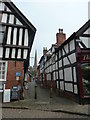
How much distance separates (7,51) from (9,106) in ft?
13.4

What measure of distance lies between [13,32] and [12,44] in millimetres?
1010

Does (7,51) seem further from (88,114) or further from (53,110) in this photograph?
(88,114)

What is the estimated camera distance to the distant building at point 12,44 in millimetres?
→ 8445

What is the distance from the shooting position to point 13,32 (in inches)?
355

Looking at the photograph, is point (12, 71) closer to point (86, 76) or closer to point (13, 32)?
point (13, 32)

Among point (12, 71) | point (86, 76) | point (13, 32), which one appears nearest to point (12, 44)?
point (13, 32)

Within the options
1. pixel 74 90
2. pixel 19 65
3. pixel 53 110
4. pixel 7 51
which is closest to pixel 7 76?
pixel 19 65

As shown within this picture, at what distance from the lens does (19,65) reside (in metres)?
8.77

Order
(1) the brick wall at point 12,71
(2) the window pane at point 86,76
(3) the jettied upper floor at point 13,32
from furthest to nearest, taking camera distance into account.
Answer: (3) the jettied upper floor at point 13,32 < (1) the brick wall at point 12,71 < (2) the window pane at point 86,76

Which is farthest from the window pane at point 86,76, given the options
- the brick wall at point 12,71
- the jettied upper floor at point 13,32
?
the brick wall at point 12,71

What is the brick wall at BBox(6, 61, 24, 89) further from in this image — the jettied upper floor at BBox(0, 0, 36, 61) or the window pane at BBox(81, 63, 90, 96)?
the window pane at BBox(81, 63, 90, 96)

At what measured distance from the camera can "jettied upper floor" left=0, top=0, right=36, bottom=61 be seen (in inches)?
342

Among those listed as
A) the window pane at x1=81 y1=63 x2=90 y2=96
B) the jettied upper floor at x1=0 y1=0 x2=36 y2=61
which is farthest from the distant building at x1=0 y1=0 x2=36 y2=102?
the window pane at x1=81 y1=63 x2=90 y2=96

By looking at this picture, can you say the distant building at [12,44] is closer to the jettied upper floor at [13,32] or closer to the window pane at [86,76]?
the jettied upper floor at [13,32]
